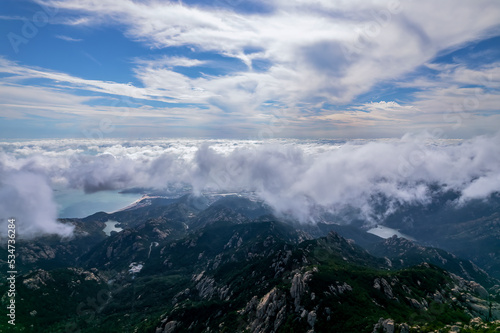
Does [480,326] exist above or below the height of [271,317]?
above

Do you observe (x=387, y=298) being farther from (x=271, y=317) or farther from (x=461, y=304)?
(x=271, y=317)

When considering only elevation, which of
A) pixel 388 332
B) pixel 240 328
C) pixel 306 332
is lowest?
pixel 240 328

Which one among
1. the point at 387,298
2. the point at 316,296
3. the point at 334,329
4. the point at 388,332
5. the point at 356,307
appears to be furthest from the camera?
the point at 387,298

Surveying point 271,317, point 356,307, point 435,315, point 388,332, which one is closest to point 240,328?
point 271,317

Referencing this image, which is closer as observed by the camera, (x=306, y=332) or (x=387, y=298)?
(x=306, y=332)

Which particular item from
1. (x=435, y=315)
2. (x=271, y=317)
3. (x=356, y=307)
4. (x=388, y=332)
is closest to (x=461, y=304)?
(x=435, y=315)

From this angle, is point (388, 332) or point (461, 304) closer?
point (388, 332)

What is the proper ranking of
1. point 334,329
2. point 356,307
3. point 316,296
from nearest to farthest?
1. point 334,329
2. point 356,307
3. point 316,296

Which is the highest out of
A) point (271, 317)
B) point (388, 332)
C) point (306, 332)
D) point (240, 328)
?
point (388, 332)

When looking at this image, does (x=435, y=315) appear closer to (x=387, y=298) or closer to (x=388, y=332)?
(x=387, y=298)
